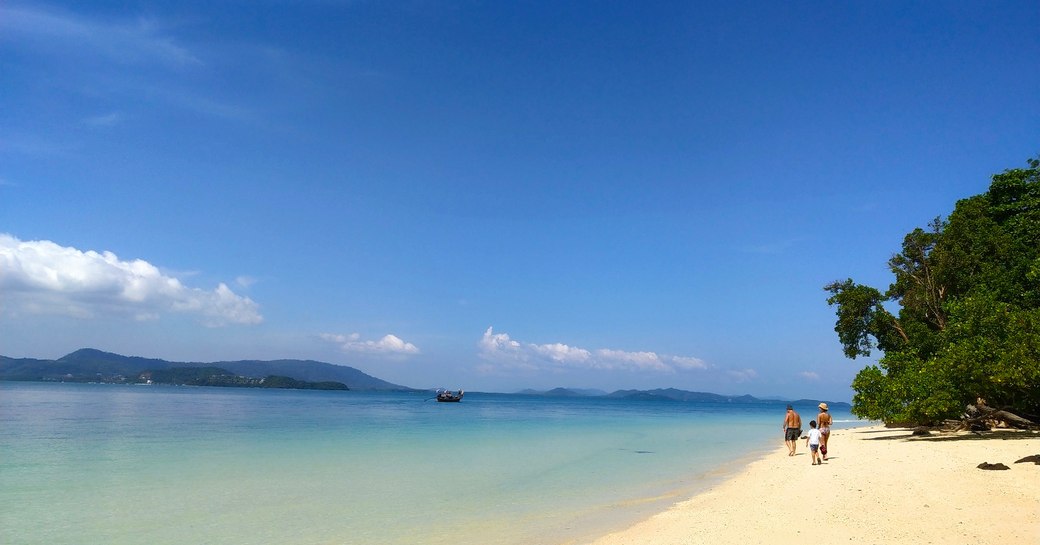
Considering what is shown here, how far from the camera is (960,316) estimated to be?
20.8 m

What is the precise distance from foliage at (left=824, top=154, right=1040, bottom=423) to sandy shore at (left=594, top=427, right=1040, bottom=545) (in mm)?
2939

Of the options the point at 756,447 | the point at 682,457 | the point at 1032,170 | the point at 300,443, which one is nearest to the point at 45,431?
the point at 300,443

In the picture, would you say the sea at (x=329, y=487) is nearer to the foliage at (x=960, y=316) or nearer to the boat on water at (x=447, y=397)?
the foliage at (x=960, y=316)

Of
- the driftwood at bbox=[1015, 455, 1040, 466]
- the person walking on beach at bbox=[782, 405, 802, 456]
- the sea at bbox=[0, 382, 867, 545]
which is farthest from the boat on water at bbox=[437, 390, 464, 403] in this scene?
the driftwood at bbox=[1015, 455, 1040, 466]

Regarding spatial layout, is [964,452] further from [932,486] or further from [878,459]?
[932,486]

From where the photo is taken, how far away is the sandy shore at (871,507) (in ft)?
26.8

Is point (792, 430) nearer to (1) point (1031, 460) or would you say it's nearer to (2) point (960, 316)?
(2) point (960, 316)

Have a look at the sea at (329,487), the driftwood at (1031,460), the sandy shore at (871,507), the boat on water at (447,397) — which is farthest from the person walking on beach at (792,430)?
the boat on water at (447,397)

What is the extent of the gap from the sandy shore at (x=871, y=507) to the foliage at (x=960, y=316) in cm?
294

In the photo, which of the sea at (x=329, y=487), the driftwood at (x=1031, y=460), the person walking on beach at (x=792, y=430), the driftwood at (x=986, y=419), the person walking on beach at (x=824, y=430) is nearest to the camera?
the sea at (x=329, y=487)

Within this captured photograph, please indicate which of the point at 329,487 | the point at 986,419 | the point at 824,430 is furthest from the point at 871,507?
the point at 986,419

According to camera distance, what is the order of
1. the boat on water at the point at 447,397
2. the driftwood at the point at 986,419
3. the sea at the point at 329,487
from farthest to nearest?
the boat on water at the point at 447,397 → the driftwood at the point at 986,419 → the sea at the point at 329,487

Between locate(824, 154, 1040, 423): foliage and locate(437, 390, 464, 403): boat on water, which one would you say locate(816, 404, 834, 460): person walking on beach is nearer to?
locate(824, 154, 1040, 423): foliage

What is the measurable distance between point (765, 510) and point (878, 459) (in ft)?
28.7
